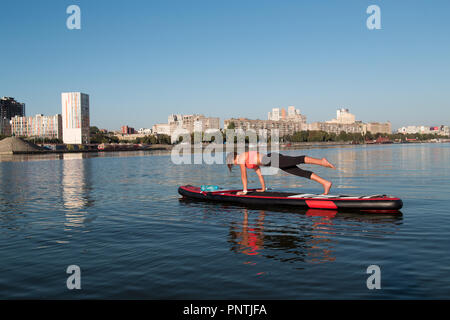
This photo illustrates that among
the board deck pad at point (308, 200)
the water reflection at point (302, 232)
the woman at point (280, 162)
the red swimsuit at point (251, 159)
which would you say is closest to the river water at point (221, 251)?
the water reflection at point (302, 232)

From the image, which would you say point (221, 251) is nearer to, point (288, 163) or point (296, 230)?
point (296, 230)

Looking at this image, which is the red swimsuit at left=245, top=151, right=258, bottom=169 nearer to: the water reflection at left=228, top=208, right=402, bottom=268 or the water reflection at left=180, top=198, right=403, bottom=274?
the water reflection at left=180, top=198, right=403, bottom=274

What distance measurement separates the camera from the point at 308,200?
54.0 feet

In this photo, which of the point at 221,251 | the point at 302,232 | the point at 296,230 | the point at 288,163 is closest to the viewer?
the point at 221,251

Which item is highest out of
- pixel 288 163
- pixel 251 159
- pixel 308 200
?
pixel 251 159

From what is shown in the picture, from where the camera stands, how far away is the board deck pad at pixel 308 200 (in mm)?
15188

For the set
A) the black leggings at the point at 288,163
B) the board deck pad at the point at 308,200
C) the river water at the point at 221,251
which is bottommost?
the river water at the point at 221,251

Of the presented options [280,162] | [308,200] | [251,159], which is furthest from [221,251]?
[251,159]

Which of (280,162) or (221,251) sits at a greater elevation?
(280,162)

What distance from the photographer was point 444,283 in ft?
25.7

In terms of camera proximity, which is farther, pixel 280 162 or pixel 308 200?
pixel 280 162

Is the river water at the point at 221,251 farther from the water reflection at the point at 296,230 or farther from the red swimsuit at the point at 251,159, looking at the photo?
the red swimsuit at the point at 251,159
